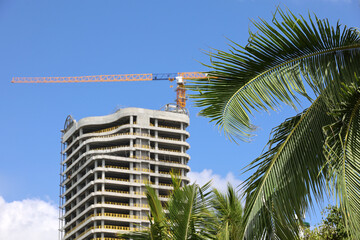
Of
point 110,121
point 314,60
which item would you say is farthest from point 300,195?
point 110,121

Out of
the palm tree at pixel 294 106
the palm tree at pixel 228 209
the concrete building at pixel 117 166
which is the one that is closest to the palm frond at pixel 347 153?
the palm tree at pixel 294 106

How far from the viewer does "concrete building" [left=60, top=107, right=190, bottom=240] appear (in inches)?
5945

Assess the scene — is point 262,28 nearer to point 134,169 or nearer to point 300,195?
point 300,195

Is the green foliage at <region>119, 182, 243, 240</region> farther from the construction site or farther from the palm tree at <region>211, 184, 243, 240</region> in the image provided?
the construction site

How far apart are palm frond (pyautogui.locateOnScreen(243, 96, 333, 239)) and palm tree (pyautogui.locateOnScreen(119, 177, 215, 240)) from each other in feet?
13.3

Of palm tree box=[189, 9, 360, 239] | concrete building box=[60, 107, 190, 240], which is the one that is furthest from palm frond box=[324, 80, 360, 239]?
concrete building box=[60, 107, 190, 240]

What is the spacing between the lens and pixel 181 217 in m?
11.3

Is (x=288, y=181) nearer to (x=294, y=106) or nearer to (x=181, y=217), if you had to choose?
(x=294, y=106)

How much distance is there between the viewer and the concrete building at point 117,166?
151000mm

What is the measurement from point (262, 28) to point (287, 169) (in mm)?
1500

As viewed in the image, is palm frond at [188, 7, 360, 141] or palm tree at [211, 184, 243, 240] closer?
palm frond at [188, 7, 360, 141]

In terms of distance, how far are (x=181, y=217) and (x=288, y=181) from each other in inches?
179

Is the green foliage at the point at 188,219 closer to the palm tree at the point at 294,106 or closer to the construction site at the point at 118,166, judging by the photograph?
the palm tree at the point at 294,106

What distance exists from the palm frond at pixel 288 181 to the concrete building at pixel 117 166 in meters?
141
